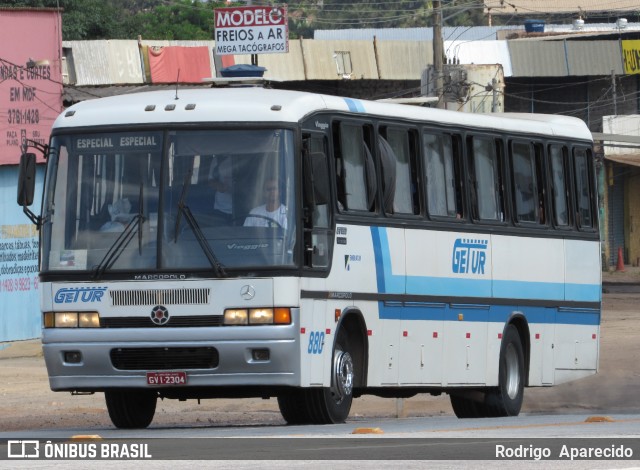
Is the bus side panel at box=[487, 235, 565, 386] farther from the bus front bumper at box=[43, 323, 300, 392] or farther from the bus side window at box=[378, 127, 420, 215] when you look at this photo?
the bus front bumper at box=[43, 323, 300, 392]

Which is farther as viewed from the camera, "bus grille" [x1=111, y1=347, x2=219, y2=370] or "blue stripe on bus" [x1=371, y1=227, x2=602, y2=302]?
"blue stripe on bus" [x1=371, y1=227, x2=602, y2=302]

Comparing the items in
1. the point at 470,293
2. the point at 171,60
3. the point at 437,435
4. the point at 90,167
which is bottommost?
the point at 437,435

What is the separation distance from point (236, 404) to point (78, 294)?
8389mm

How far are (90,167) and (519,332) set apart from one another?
6207 millimetres

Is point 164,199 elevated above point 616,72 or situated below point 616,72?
below

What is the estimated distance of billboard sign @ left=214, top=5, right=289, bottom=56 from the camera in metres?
34.6

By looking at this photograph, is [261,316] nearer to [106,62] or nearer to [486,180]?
[486,180]

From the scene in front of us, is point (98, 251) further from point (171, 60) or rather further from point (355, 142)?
point (171, 60)

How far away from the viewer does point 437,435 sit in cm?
1261

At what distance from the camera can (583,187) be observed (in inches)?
783

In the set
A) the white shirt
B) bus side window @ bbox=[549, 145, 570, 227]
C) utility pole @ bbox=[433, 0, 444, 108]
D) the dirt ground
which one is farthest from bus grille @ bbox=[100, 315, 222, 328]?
utility pole @ bbox=[433, 0, 444, 108]

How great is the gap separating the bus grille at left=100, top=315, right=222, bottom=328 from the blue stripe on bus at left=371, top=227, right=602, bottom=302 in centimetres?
218

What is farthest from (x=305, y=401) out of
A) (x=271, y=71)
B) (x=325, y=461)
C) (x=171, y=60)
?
(x=271, y=71)

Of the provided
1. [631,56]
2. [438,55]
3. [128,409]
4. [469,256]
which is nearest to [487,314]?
[469,256]
